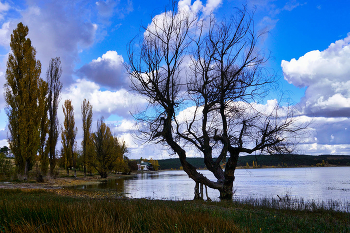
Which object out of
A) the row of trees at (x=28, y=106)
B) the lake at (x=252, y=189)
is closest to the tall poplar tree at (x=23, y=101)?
the row of trees at (x=28, y=106)

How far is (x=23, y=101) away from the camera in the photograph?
101 ft

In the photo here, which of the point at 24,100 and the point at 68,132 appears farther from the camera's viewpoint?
the point at 68,132

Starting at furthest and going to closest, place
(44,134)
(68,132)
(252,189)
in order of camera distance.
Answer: (68,132)
(44,134)
(252,189)

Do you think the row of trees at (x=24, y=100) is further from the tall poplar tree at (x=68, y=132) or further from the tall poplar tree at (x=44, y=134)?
the tall poplar tree at (x=68, y=132)

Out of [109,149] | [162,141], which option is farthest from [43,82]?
[162,141]

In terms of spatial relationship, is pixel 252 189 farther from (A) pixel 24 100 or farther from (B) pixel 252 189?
(A) pixel 24 100

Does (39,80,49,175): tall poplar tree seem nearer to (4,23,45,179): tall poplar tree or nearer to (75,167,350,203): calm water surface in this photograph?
(4,23,45,179): tall poplar tree

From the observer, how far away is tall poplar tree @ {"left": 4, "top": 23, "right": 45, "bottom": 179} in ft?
99.6

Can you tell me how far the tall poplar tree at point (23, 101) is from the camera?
99.6 ft

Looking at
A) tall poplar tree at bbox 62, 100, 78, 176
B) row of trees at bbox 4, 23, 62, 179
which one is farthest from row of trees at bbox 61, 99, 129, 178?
row of trees at bbox 4, 23, 62, 179

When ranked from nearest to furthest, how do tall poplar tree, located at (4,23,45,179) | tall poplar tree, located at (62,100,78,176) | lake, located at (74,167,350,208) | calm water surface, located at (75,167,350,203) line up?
lake, located at (74,167,350,208)
calm water surface, located at (75,167,350,203)
tall poplar tree, located at (4,23,45,179)
tall poplar tree, located at (62,100,78,176)

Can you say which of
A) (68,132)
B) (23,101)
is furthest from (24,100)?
(68,132)

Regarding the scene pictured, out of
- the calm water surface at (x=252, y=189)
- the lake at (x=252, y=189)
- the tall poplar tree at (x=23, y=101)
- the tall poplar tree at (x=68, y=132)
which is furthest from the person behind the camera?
the tall poplar tree at (x=68, y=132)

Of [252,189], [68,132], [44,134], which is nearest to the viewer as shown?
[252,189]
